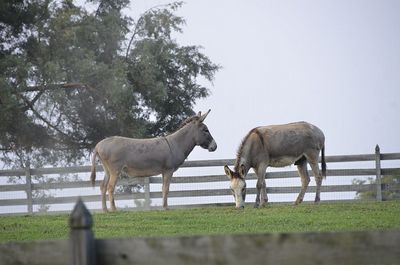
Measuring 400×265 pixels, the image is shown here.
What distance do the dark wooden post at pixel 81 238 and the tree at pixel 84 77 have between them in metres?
21.1

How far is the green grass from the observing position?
11695 mm

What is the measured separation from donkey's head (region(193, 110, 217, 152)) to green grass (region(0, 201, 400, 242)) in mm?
4630

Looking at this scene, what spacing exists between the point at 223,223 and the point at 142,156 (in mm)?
6106

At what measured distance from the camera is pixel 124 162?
18531mm

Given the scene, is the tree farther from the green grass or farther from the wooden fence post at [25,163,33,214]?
the green grass

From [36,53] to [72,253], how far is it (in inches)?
911

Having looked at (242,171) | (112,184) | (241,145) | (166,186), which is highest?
(241,145)

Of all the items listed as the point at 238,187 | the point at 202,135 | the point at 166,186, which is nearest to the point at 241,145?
the point at 238,187

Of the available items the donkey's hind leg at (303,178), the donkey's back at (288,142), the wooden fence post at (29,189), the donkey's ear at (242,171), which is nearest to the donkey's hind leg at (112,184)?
the donkey's ear at (242,171)

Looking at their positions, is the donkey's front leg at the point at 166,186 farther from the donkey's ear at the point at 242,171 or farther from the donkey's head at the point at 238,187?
the donkey's ear at the point at 242,171

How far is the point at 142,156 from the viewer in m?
18.7

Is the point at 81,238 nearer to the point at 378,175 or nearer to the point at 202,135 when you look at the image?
the point at 202,135

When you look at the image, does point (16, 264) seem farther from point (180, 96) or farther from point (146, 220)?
point (180, 96)

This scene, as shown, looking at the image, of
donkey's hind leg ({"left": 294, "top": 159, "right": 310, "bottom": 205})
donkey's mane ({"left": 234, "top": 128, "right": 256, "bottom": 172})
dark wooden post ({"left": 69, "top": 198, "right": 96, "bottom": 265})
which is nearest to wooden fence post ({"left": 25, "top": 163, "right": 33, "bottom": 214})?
donkey's mane ({"left": 234, "top": 128, "right": 256, "bottom": 172})
